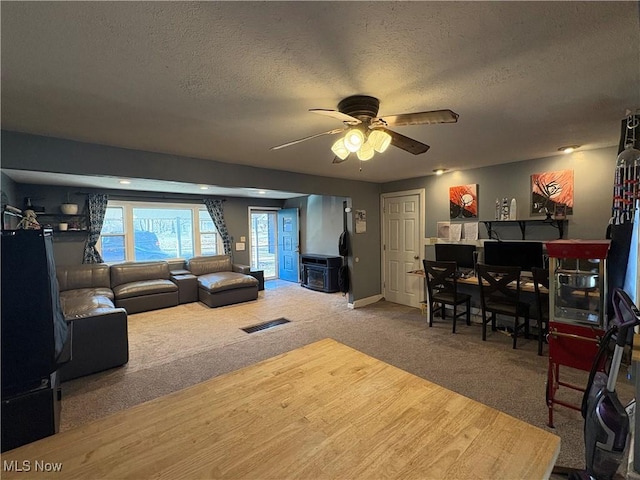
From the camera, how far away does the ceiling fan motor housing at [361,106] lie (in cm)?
186

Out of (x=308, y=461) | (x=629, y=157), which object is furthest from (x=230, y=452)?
(x=629, y=157)

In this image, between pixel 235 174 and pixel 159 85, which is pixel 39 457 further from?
pixel 235 174

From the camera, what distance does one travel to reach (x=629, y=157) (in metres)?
1.93

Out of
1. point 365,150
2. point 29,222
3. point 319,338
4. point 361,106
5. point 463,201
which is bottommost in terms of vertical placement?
point 319,338

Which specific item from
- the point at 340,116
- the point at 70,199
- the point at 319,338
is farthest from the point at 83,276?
the point at 340,116

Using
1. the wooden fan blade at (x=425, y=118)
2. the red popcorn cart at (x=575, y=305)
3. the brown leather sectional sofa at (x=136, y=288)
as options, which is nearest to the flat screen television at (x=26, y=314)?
the brown leather sectional sofa at (x=136, y=288)

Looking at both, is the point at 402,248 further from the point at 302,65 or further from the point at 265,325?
the point at 302,65

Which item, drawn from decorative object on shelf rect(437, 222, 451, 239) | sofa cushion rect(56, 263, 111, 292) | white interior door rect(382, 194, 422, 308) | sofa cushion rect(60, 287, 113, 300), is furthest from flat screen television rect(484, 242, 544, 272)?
sofa cushion rect(56, 263, 111, 292)

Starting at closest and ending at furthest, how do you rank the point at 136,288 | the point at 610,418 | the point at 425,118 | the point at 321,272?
the point at 610,418 < the point at 425,118 < the point at 136,288 < the point at 321,272

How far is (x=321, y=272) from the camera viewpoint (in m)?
6.60

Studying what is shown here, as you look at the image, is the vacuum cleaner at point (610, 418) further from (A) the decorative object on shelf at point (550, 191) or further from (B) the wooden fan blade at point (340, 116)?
(A) the decorative object on shelf at point (550, 191)

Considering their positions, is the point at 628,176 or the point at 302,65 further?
the point at 628,176

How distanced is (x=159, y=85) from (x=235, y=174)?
6.83ft

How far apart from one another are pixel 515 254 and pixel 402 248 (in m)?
1.94
